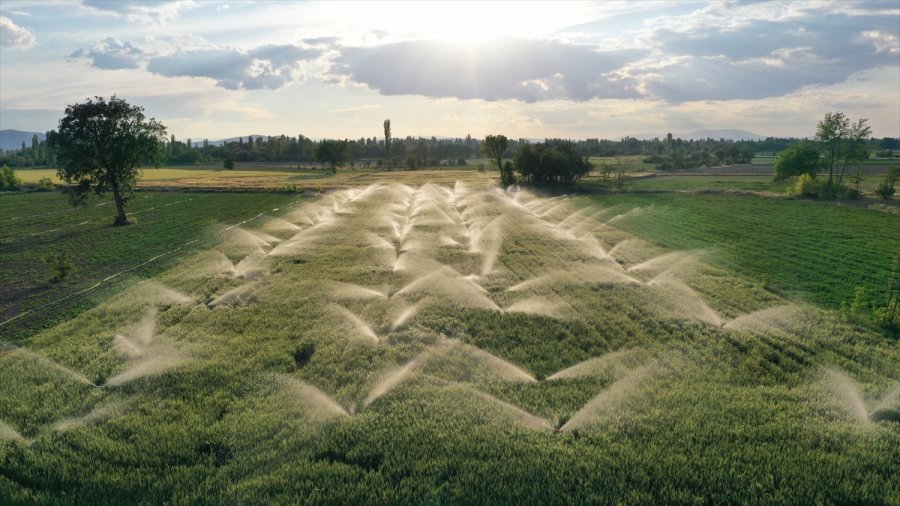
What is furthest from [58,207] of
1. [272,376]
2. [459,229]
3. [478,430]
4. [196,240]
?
[478,430]

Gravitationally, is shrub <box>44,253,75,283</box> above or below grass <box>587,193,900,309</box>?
above

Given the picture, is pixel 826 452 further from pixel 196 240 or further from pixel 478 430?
pixel 196 240

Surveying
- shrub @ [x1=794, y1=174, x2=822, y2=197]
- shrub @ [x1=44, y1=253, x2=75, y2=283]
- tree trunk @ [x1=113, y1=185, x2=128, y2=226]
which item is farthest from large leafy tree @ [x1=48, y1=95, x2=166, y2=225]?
shrub @ [x1=794, y1=174, x2=822, y2=197]

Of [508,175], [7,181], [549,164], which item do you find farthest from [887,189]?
[7,181]

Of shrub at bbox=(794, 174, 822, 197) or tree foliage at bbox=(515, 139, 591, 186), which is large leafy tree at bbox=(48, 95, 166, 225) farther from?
shrub at bbox=(794, 174, 822, 197)

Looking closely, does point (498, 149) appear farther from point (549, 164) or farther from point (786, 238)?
point (786, 238)

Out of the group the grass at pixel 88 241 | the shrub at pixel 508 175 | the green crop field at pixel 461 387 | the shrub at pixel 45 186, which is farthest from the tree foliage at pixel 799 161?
the shrub at pixel 45 186

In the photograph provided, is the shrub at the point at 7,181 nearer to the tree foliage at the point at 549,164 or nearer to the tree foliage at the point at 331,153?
the tree foliage at the point at 331,153
